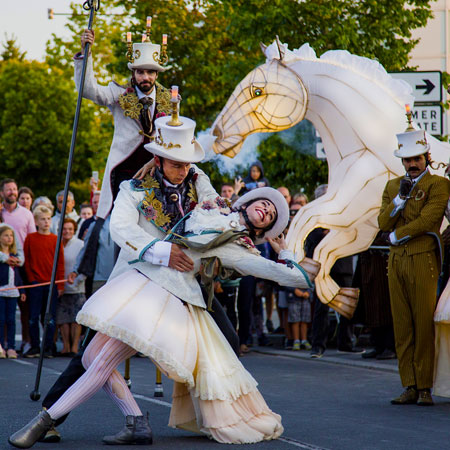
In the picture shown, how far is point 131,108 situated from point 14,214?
6.63 m

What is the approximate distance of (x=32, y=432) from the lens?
5.83 meters

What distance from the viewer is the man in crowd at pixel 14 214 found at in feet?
45.7

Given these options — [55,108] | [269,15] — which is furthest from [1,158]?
[269,15]

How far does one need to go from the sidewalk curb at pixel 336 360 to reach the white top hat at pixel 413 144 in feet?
10.00

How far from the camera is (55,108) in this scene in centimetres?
5103

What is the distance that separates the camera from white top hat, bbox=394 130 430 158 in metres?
8.55

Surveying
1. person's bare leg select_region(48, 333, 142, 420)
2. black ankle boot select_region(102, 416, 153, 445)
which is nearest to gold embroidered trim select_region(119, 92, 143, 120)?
person's bare leg select_region(48, 333, 142, 420)

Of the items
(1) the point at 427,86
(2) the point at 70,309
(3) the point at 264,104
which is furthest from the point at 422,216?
(2) the point at 70,309

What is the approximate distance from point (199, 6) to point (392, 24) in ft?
45.7

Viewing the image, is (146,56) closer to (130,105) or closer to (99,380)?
(130,105)

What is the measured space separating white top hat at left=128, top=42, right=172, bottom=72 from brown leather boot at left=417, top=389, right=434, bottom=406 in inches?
129

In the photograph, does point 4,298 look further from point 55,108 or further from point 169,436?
point 55,108

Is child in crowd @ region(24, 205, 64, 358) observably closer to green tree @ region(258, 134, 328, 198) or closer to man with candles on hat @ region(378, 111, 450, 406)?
man with candles on hat @ region(378, 111, 450, 406)

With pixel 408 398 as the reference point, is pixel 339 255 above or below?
above
